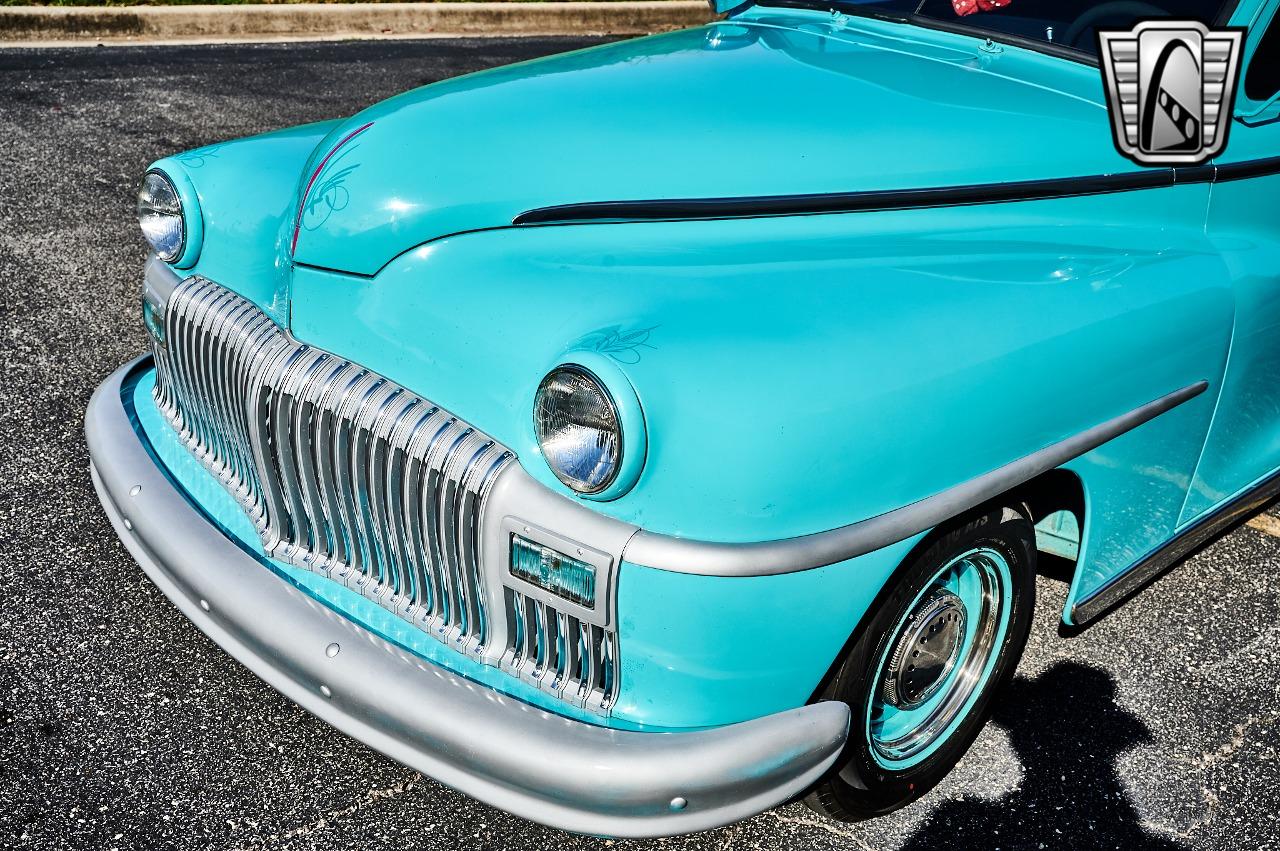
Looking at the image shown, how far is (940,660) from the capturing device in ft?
7.93

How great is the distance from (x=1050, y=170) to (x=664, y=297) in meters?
0.99

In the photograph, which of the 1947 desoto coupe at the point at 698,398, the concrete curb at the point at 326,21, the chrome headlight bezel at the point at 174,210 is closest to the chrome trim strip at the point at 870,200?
the 1947 desoto coupe at the point at 698,398

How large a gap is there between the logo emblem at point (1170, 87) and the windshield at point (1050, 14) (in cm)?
9

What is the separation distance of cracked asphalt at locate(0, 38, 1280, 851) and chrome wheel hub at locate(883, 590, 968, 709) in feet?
0.82

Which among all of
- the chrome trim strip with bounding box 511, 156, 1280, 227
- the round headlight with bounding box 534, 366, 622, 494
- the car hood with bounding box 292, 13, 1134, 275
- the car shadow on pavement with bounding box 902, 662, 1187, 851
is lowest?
the car shadow on pavement with bounding box 902, 662, 1187, 851

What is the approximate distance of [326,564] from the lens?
7.57 feet

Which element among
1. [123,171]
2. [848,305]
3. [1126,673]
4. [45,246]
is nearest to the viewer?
[848,305]

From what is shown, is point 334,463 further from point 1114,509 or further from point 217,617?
point 1114,509

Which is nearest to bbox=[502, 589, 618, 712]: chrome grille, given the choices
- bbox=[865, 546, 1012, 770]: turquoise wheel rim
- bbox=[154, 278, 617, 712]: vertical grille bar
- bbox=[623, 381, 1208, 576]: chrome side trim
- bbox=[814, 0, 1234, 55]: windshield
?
bbox=[154, 278, 617, 712]: vertical grille bar

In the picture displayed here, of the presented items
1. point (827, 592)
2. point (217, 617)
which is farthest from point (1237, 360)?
point (217, 617)

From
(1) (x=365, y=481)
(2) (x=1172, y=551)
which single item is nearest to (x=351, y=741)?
(1) (x=365, y=481)

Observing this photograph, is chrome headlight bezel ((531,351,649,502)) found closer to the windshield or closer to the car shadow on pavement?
the car shadow on pavement

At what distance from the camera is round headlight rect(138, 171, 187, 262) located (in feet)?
8.60

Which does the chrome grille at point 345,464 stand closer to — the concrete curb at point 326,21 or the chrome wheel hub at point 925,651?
the chrome wheel hub at point 925,651
